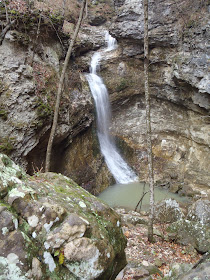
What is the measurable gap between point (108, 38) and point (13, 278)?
1776 cm

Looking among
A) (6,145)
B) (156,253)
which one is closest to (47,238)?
(156,253)

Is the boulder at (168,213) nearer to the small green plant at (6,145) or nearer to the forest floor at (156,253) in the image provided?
the forest floor at (156,253)

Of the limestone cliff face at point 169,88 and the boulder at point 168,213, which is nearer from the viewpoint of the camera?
the boulder at point 168,213

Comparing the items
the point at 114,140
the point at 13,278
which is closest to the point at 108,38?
the point at 114,140

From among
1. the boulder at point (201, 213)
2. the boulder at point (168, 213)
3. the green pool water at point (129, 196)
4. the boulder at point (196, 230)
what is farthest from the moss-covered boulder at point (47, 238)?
the green pool water at point (129, 196)

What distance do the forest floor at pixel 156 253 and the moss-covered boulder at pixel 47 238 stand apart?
204 centimetres

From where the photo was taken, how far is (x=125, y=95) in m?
14.2

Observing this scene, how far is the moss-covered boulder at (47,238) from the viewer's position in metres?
1.83

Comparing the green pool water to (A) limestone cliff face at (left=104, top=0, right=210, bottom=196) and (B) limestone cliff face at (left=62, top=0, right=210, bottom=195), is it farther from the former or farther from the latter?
(A) limestone cliff face at (left=104, top=0, right=210, bottom=196)

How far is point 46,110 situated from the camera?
8180mm

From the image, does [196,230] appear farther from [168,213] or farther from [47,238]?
[47,238]

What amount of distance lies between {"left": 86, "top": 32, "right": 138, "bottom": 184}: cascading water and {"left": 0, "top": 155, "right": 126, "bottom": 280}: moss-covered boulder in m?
10.5

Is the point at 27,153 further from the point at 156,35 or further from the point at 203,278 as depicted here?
the point at 156,35

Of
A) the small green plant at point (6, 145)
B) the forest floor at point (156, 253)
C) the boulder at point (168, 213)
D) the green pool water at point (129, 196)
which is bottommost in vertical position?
the green pool water at point (129, 196)
